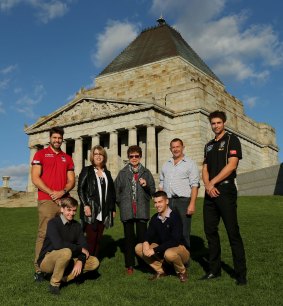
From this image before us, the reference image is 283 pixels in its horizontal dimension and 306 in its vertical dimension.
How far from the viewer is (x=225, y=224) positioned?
6.83 meters

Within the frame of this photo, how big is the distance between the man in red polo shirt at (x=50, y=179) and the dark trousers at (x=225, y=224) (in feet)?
8.79

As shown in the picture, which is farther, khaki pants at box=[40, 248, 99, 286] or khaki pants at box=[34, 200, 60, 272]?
khaki pants at box=[34, 200, 60, 272]

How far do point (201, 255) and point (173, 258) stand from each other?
238 cm

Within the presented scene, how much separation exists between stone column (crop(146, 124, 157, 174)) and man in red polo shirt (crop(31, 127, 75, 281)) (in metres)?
27.4

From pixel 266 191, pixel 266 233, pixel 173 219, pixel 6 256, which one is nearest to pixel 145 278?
pixel 173 219

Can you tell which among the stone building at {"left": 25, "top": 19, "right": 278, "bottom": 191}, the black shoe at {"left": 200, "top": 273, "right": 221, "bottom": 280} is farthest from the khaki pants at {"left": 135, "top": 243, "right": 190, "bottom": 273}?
the stone building at {"left": 25, "top": 19, "right": 278, "bottom": 191}

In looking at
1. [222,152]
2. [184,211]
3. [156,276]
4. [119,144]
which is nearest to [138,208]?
[184,211]

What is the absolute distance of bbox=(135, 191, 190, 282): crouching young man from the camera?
703 cm

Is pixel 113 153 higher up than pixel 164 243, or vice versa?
pixel 113 153

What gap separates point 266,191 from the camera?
29.9 meters

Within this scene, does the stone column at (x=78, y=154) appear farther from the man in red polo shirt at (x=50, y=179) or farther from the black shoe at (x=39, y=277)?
the black shoe at (x=39, y=277)

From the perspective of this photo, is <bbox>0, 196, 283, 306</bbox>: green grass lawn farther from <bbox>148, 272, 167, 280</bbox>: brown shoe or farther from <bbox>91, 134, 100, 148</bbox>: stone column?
<bbox>91, 134, 100, 148</bbox>: stone column

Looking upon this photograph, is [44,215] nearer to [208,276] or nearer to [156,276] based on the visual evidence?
[156,276]

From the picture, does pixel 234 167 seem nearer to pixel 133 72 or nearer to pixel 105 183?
pixel 105 183
